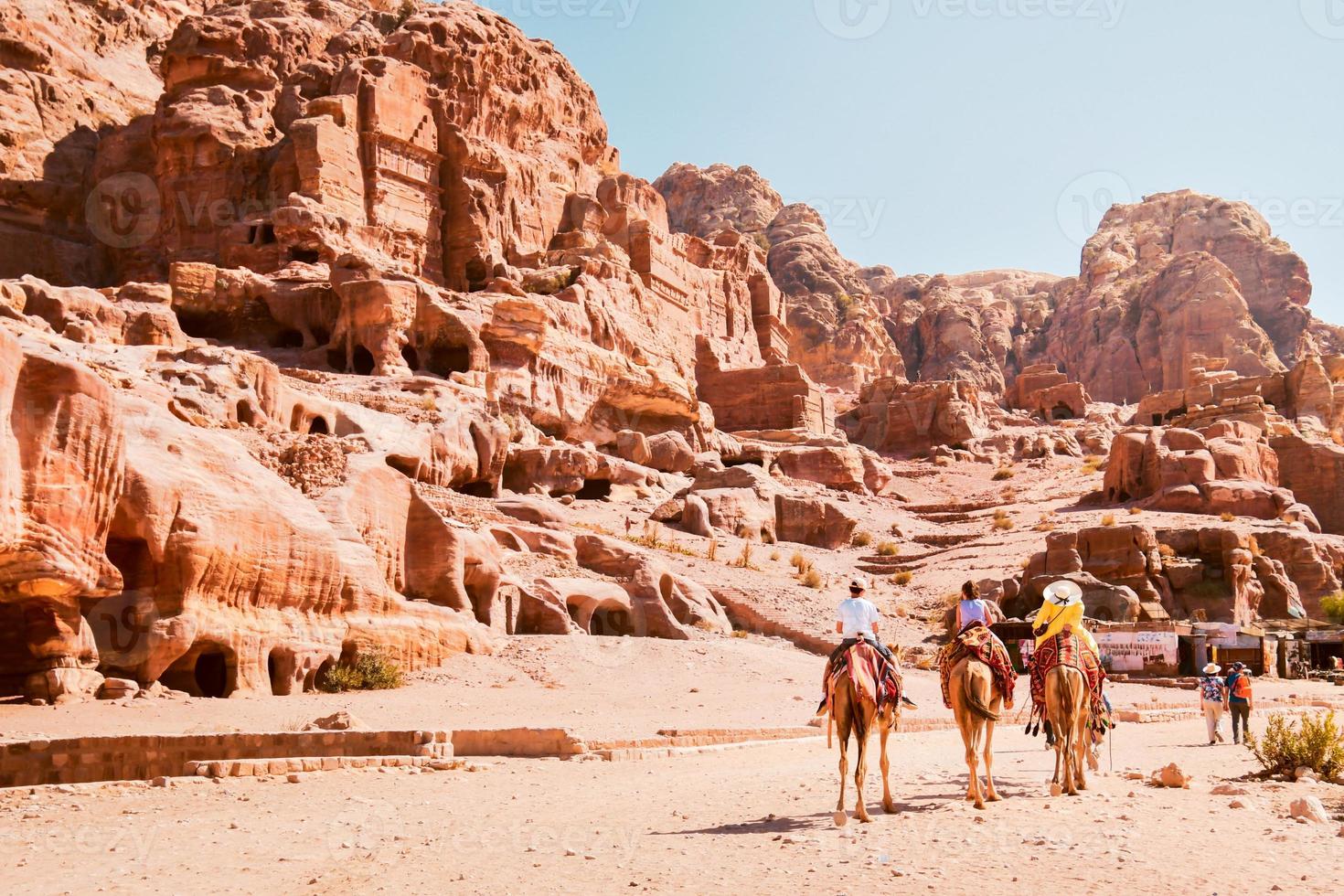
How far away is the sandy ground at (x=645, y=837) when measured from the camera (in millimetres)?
7141

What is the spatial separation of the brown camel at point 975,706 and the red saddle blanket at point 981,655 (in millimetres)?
43

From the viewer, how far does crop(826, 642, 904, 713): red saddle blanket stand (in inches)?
376

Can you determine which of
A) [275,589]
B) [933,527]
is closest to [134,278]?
[933,527]

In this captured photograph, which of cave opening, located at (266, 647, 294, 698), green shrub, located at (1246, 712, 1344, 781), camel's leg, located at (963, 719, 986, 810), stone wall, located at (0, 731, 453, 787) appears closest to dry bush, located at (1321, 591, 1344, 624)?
green shrub, located at (1246, 712, 1344, 781)

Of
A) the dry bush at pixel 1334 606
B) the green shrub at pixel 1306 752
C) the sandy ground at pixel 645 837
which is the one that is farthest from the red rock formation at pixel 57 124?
the green shrub at pixel 1306 752

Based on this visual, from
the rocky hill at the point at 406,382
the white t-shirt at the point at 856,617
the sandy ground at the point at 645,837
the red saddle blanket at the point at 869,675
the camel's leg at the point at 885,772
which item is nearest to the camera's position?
the sandy ground at the point at 645,837

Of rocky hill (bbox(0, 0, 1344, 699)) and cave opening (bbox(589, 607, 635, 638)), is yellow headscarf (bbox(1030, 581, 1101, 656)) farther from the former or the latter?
cave opening (bbox(589, 607, 635, 638))

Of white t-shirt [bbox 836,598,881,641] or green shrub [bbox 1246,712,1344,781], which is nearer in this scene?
white t-shirt [bbox 836,598,881,641]

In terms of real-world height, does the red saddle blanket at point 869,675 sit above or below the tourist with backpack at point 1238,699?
above

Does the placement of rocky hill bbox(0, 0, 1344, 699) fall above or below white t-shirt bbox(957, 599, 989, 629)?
above

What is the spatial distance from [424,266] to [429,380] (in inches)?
665

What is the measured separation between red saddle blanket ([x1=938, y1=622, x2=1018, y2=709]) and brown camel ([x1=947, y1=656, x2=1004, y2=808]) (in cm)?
4

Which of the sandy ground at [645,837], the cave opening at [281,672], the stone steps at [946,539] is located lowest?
the sandy ground at [645,837]

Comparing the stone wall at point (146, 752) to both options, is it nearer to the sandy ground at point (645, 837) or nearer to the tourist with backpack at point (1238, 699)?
the sandy ground at point (645, 837)
